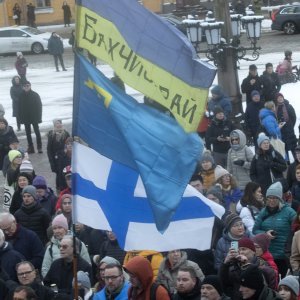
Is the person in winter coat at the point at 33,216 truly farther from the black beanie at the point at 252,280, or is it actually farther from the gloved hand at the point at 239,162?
the black beanie at the point at 252,280

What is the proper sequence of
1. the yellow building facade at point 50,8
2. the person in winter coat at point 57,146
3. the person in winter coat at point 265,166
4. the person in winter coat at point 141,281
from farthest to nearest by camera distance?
the yellow building facade at point 50,8
the person in winter coat at point 57,146
the person in winter coat at point 265,166
the person in winter coat at point 141,281

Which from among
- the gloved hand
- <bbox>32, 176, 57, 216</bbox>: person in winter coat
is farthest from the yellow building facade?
<bbox>32, 176, 57, 216</bbox>: person in winter coat

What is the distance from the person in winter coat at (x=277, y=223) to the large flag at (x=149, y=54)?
3.36m

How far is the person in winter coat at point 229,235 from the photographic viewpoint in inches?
395

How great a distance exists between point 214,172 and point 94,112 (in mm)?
5404

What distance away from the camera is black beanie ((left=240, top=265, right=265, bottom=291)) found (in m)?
7.72

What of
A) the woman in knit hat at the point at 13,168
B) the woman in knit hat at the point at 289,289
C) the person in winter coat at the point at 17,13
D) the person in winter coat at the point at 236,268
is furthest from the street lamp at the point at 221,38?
the person in winter coat at the point at 17,13

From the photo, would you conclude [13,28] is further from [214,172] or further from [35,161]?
[214,172]

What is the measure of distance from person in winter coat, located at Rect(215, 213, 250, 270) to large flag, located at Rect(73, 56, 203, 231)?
7.83 feet

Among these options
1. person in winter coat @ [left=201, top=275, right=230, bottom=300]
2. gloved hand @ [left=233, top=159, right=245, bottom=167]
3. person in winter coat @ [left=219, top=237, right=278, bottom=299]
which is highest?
person in winter coat @ [left=219, top=237, right=278, bottom=299]

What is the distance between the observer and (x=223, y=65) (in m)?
18.8

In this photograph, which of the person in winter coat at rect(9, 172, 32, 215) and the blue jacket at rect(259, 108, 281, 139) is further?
the blue jacket at rect(259, 108, 281, 139)

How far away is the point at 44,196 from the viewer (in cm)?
1291

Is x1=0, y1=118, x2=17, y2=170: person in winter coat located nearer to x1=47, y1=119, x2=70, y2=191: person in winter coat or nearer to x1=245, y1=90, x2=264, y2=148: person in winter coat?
→ x1=47, y1=119, x2=70, y2=191: person in winter coat
